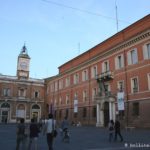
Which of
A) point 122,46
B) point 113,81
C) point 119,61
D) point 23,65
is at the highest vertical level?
point 23,65

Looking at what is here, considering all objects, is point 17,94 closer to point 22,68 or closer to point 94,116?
point 22,68

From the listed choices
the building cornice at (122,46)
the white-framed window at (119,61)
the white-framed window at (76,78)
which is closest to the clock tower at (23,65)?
the white-framed window at (76,78)

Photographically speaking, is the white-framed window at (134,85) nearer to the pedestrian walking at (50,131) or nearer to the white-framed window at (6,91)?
the pedestrian walking at (50,131)

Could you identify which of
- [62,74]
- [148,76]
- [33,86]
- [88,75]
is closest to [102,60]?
[88,75]

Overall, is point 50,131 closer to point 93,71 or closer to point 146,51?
point 146,51

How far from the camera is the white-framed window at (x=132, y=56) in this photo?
101ft

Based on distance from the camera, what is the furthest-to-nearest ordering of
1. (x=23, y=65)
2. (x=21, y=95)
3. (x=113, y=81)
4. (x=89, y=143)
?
(x=23, y=65), (x=21, y=95), (x=113, y=81), (x=89, y=143)

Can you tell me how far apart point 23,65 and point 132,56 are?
123ft

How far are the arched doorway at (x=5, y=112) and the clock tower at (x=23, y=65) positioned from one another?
8.40m

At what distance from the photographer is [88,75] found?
41.7 metres

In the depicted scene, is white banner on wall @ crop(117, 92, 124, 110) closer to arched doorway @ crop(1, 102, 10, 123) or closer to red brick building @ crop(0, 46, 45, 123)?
red brick building @ crop(0, 46, 45, 123)

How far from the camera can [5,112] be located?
182 feet

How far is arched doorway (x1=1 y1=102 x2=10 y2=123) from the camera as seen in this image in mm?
54891

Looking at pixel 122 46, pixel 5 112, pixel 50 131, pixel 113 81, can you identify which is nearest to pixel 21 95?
pixel 5 112
